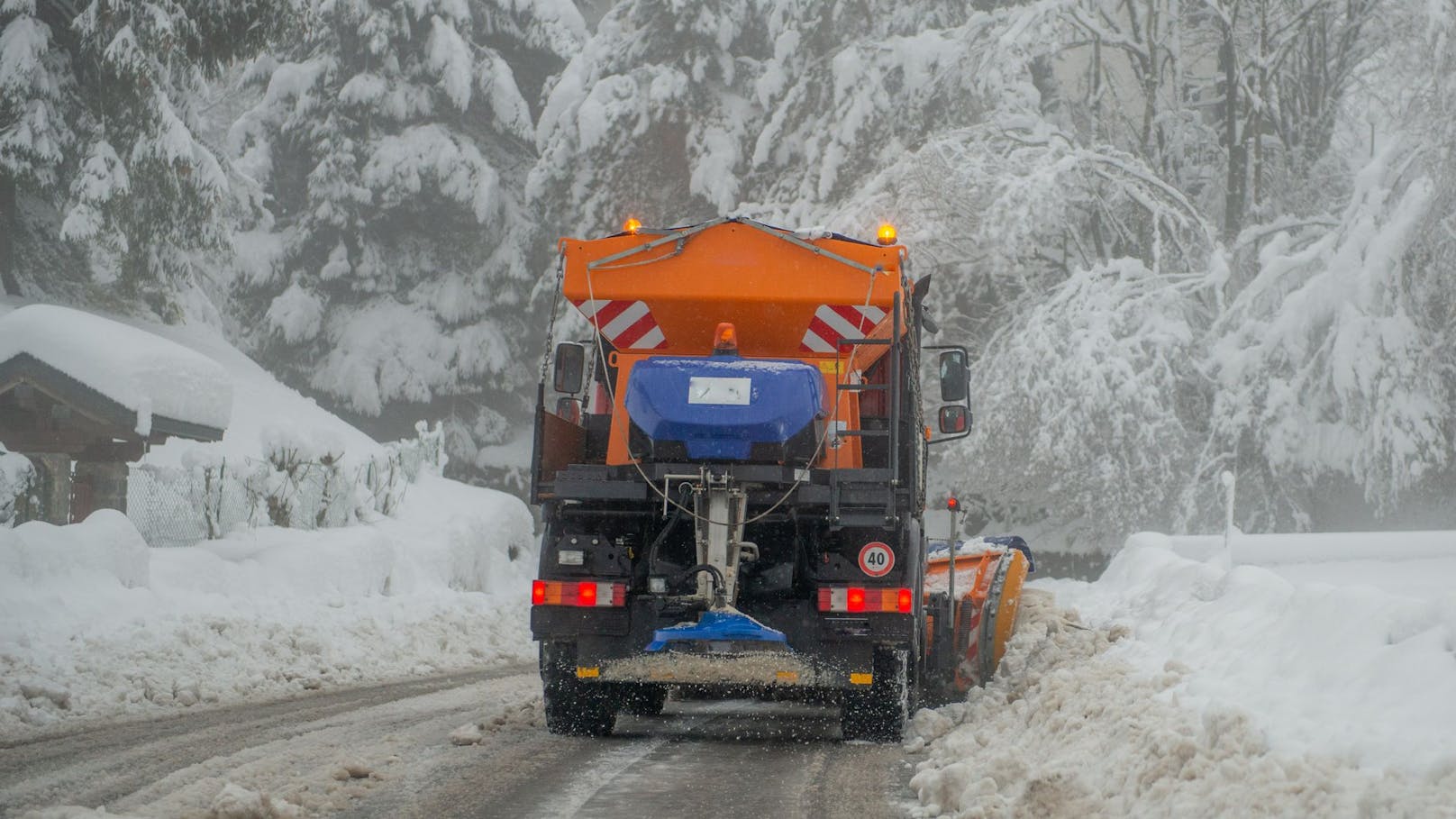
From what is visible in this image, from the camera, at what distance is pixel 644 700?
970 cm

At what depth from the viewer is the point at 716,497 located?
7781 mm

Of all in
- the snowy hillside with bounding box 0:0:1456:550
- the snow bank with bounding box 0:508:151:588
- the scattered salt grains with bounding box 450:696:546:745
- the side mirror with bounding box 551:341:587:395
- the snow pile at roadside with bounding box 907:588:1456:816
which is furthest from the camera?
the snowy hillside with bounding box 0:0:1456:550

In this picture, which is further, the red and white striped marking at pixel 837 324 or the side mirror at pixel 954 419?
the side mirror at pixel 954 419

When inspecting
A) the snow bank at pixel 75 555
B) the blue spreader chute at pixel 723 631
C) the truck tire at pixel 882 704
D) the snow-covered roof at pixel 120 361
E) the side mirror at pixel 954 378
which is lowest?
the truck tire at pixel 882 704

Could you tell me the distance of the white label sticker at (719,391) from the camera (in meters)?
7.96

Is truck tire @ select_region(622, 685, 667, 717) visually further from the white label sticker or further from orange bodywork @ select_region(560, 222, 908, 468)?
the white label sticker

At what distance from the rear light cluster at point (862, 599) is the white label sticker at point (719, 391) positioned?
108cm

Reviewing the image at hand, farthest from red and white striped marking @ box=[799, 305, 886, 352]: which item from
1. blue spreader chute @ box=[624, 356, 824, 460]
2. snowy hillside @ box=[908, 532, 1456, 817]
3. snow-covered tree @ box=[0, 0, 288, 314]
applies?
snow-covered tree @ box=[0, 0, 288, 314]

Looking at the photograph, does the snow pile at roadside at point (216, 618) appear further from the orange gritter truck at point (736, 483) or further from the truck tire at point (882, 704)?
the truck tire at point (882, 704)

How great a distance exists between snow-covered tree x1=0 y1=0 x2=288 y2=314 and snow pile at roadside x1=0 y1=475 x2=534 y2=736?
6931 mm

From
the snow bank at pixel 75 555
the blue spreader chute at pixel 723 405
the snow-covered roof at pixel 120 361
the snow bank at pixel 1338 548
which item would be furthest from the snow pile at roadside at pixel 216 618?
the snow bank at pixel 1338 548

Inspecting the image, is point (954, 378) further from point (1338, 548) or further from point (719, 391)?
point (1338, 548)

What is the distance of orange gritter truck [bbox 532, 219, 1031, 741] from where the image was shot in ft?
25.9

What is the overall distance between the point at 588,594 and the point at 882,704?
1.67 metres
